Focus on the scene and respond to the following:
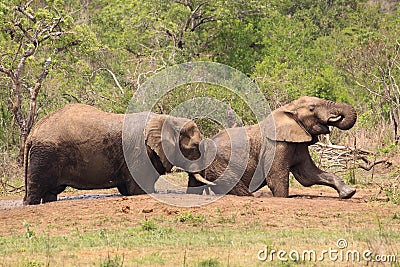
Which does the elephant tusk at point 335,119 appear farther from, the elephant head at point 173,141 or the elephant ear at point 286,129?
the elephant head at point 173,141

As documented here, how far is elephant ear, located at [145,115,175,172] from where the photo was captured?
52.7 feet

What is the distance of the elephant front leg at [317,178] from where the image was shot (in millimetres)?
15641

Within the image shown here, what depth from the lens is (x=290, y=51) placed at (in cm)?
3634

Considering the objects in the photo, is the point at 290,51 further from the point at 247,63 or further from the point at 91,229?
the point at 91,229

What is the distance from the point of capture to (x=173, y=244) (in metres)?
10.9

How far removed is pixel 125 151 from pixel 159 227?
4.21 meters

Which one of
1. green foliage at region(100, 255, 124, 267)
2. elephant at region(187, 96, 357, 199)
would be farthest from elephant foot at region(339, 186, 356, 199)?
green foliage at region(100, 255, 124, 267)

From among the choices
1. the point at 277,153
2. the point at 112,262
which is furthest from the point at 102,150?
the point at 112,262

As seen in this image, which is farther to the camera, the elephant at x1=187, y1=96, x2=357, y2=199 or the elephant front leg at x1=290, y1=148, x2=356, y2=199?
the elephant at x1=187, y1=96, x2=357, y2=199

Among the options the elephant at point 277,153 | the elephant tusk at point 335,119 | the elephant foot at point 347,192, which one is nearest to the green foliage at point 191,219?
the elephant at point 277,153

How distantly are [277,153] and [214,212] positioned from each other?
115 inches

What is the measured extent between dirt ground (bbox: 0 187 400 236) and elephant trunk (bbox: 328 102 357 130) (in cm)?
148

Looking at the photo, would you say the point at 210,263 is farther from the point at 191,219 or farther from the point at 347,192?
the point at 347,192

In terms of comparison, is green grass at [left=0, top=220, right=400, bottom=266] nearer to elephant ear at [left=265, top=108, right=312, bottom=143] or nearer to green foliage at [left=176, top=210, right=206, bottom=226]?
green foliage at [left=176, top=210, right=206, bottom=226]
